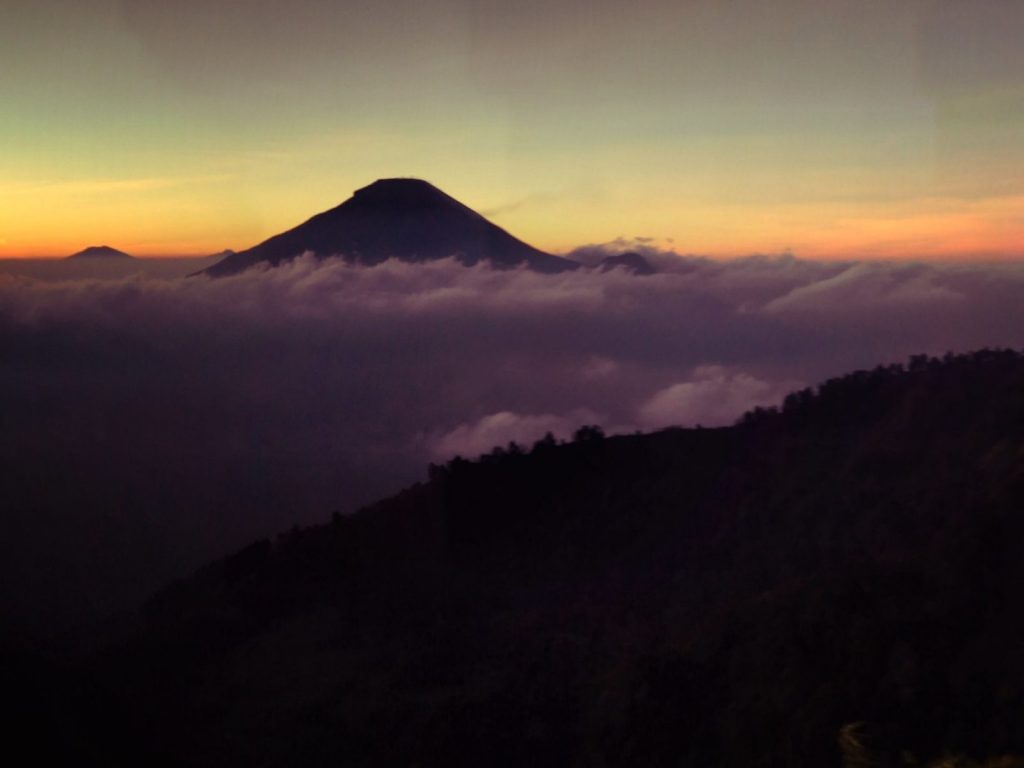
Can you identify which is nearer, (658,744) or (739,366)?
(658,744)

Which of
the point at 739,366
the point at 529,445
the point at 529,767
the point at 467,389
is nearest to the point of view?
the point at 529,767

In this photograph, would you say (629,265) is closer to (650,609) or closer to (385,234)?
(385,234)

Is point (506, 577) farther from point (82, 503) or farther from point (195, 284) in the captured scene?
point (195, 284)

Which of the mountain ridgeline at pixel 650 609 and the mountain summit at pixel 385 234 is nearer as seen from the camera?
the mountain ridgeline at pixel 650 609

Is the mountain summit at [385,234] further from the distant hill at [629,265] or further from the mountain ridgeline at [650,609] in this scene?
the mountain ridgeline at [650,609]

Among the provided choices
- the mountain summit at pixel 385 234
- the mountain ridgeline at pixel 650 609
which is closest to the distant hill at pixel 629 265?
the mountain summit at pixel 385 234

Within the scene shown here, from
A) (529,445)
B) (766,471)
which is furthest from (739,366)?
(766,471)
